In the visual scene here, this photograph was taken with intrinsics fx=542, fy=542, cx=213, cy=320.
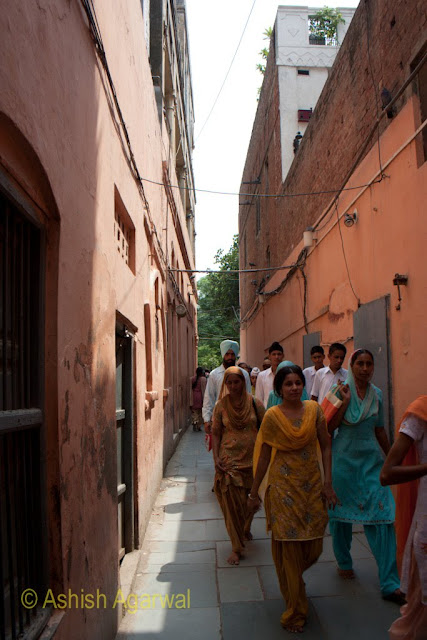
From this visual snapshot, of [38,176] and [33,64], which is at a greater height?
[33,64]

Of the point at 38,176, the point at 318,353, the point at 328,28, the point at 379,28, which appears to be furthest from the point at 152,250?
the point at 328,28

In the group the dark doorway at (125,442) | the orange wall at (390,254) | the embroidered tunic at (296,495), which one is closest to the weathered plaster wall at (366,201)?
the orange wall at (390,254)

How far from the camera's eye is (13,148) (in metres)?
1.95

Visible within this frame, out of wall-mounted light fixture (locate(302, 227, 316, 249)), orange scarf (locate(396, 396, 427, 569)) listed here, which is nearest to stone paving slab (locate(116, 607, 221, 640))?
orange scarf (locate(396, 396, 427, 569))

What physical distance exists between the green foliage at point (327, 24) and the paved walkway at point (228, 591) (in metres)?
17.3

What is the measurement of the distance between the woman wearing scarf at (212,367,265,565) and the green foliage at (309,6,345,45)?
16752 millimetres

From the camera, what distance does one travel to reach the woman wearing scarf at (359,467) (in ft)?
12.2

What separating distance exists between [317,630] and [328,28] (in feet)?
63.9

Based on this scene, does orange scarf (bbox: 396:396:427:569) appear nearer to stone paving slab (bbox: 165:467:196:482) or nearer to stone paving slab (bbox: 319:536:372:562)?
stone paving slab (bbox: 319:536:372:562)

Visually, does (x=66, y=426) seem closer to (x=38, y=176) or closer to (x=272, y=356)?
(x=38, y=176)

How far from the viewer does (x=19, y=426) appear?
201cm

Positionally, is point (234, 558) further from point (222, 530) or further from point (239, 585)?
point (222, 530)

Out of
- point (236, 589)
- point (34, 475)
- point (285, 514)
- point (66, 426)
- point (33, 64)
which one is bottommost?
point (236, 589)

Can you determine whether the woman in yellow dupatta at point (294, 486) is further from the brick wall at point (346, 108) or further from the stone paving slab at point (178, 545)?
the brick wall at point (346, 108)
